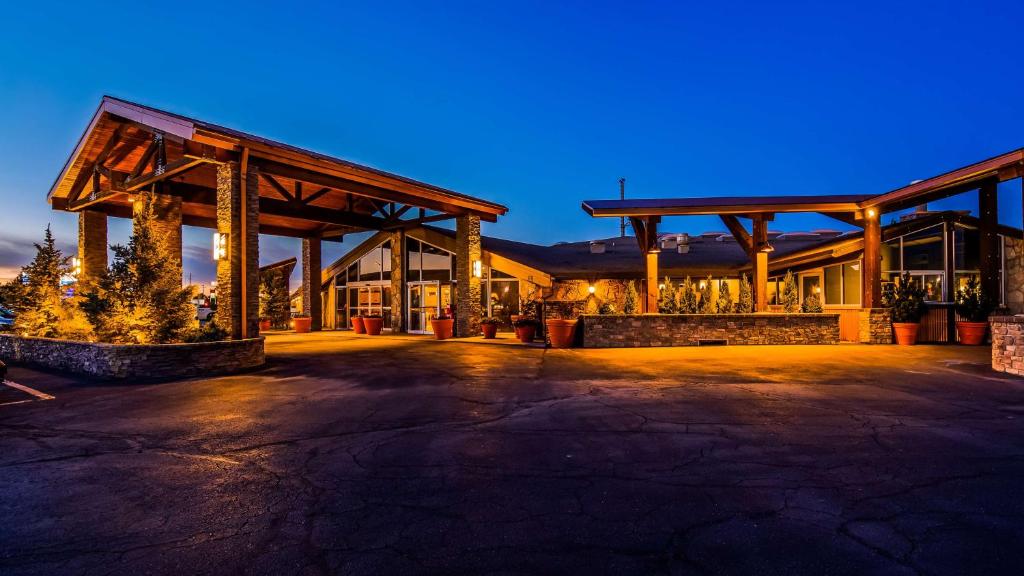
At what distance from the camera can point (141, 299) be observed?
10219 millimetres

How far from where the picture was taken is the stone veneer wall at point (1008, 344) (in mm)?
8938

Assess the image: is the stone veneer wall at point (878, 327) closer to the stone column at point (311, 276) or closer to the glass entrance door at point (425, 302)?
the glass entrance door at point (425, 302)

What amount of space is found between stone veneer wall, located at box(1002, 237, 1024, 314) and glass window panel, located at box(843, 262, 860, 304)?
437 cm

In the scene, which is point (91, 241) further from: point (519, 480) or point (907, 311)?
point (907, 311)

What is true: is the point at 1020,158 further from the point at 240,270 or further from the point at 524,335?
the point at 240,270

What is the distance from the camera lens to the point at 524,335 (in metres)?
16.0

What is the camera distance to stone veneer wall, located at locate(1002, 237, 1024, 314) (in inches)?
677

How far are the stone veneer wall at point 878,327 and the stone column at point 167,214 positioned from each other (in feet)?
63.9

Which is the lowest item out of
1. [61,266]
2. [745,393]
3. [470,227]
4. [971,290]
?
[745,393]

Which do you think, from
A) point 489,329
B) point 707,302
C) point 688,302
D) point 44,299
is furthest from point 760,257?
point 44,299

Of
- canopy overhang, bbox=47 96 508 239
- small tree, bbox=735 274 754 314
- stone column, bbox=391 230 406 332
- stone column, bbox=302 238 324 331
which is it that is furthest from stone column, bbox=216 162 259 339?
small tree, bbox=735 274 754 314

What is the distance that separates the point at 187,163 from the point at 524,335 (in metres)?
10.0

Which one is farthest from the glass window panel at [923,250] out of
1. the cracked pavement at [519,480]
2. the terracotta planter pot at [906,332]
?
the cracked pavement at [519,480]

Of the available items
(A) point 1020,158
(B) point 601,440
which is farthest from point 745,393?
(A) point 1020,158
